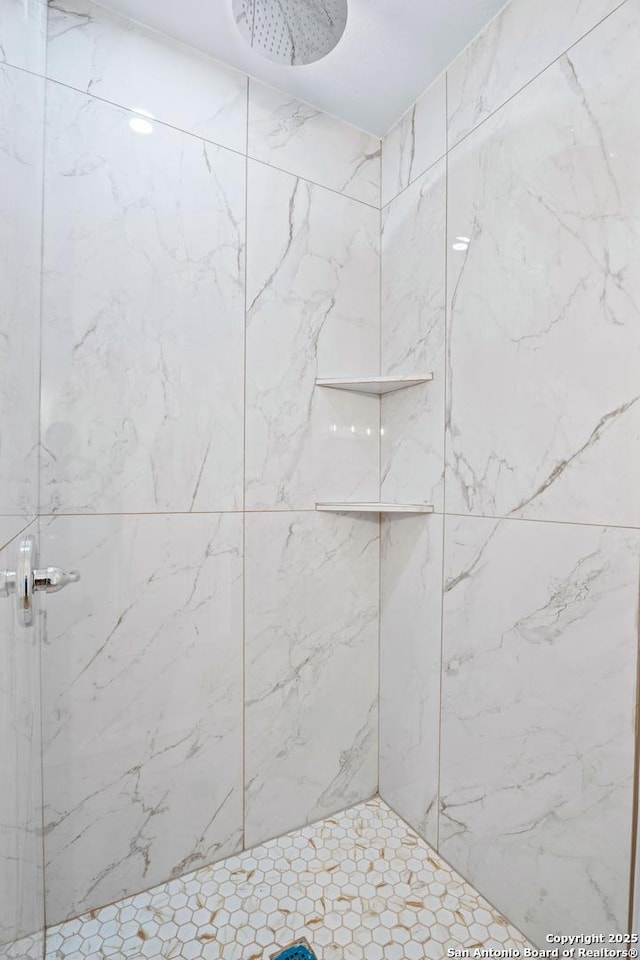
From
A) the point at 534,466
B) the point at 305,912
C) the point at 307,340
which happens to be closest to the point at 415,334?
the point at 307,340

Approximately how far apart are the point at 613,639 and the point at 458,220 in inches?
37.4

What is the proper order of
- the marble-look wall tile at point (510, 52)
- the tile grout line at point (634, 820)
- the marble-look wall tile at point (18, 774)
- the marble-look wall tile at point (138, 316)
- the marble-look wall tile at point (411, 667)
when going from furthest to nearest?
1. the marble-look wall tile at point (411, 667)
2. the marble-look wall tile at point (138, 316)
3. the marble-look wall tile at point (510, 52)
4. the tile grout line at point (634, 820)
5. the marble-look wall tile at point (18, 774)

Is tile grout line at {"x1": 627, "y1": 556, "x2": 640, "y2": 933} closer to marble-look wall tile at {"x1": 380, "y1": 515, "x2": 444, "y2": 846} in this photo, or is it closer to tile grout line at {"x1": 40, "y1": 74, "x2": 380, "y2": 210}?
marble-look wall tile at {"x1": 380, "y1": 515, "x2": 444, "y2": 846}

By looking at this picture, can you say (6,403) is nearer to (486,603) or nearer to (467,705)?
(486,603)

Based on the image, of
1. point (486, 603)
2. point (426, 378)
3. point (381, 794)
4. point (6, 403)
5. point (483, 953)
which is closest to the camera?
point (6, 403)

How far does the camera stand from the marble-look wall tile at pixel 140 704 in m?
0.95

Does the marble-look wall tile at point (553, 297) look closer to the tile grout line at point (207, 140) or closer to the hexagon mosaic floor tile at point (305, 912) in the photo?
the tile grout line at point (207, 140)

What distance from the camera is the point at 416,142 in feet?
4.05

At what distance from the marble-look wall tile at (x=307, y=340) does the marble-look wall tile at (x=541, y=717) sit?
0.39 meters

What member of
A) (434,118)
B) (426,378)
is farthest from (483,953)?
(434,118)

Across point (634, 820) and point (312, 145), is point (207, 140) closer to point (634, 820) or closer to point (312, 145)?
point (312, 145)

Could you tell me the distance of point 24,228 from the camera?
691mm

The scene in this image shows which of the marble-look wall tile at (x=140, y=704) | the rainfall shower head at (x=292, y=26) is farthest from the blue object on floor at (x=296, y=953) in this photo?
Answer: the rainfall shower head at (x=292, y=26)

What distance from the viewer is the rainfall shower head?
93cm
